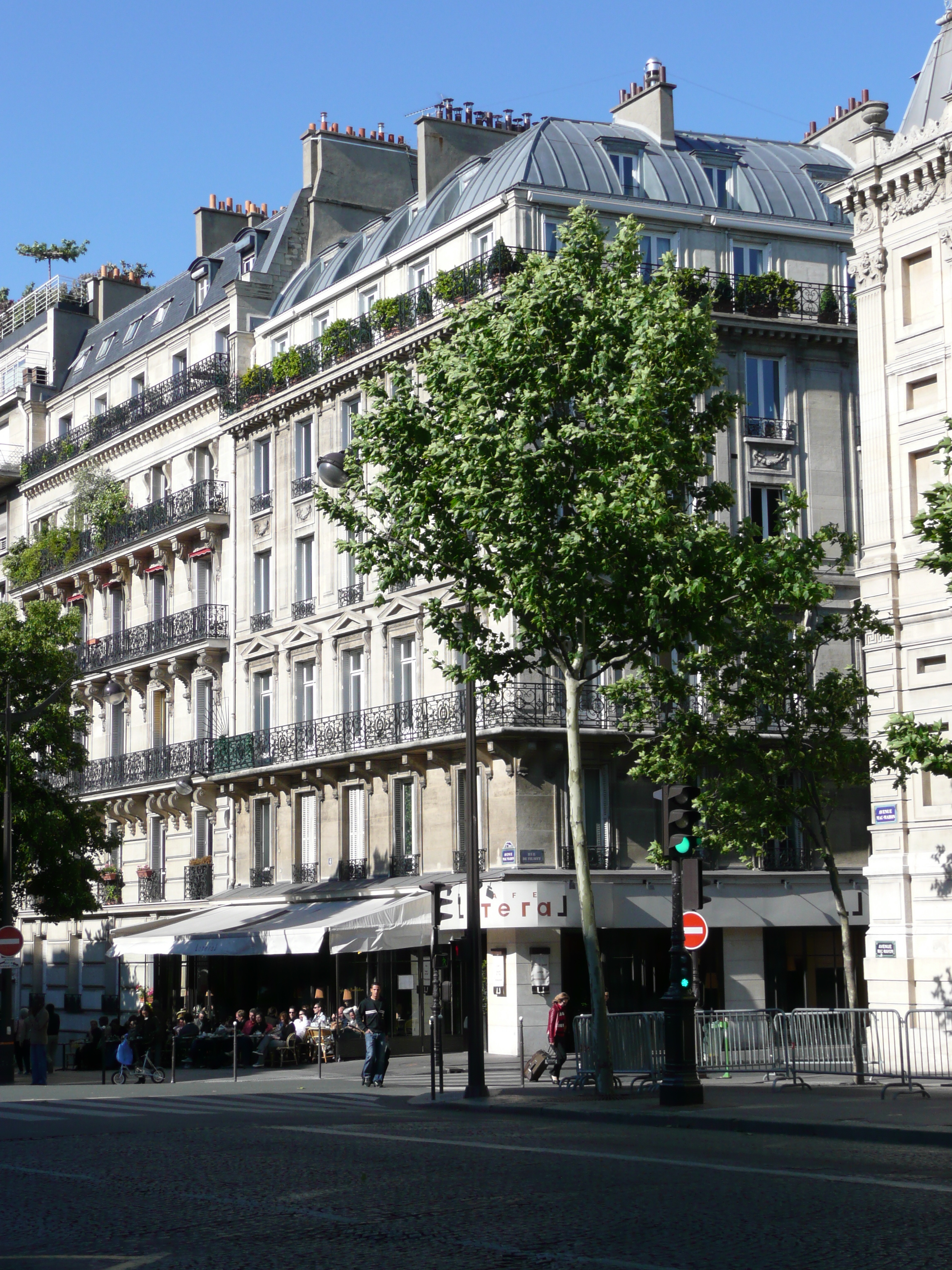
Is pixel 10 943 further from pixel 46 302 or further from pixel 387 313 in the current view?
pixel 46 302

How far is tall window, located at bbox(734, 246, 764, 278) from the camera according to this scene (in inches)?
1596

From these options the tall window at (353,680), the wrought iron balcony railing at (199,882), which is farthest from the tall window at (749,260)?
the wrought iron balcony railing at (199,882)

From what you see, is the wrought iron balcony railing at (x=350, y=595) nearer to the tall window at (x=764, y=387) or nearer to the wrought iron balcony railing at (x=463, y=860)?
the wrought iron balcony railing at (x=463, y=860)

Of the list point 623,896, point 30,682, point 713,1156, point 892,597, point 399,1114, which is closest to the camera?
point 713,1156

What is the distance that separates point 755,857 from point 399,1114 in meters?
16.4

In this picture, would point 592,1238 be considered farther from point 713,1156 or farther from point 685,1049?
point 685,1049

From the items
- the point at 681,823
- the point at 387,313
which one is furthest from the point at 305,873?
the point at 681,823

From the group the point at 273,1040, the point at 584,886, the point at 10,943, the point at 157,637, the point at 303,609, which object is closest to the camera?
the point at 584,886

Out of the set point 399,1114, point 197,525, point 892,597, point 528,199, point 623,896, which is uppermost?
point 528,199

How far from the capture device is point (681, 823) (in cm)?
2112

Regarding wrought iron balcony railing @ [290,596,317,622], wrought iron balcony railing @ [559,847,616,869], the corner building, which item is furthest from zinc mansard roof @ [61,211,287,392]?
wrought iron balcony railing @ [559,847,616,869]

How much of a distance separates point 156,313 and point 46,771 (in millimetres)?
19329

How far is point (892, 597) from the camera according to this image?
2845 cm

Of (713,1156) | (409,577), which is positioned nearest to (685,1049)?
(713,1156)
